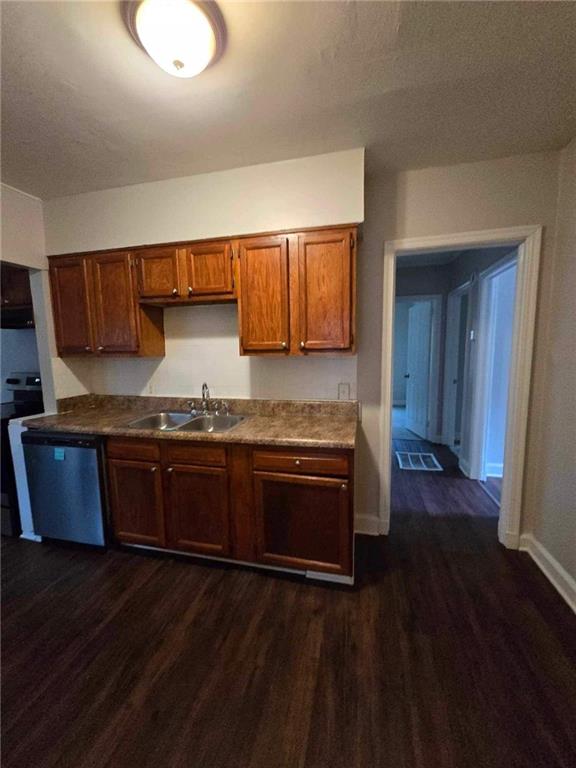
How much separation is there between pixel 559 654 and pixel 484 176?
9.00 ft

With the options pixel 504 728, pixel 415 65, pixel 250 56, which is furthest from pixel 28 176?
pixel 504 728

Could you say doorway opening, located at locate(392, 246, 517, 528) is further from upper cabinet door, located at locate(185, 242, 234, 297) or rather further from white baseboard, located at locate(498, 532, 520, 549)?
upper cabinet door, located at locate(185, 242, 234, 297)

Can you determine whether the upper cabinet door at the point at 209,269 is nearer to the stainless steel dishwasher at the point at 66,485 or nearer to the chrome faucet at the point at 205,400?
the chrome faucet at the point at 205,400

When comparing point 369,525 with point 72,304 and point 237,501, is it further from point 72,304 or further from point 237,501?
point 72,304

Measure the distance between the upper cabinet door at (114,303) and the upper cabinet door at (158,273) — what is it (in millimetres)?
96

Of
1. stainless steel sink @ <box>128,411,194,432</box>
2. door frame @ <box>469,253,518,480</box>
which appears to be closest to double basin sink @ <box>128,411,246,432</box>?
stainless steel sink @ <box>128,411,194,432</box>

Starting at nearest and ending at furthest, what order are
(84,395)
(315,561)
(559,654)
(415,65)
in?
(415,65), (559,654), (315,561), (84,395)

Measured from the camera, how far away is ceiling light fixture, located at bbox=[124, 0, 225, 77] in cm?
108

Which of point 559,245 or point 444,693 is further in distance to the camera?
point 559,245

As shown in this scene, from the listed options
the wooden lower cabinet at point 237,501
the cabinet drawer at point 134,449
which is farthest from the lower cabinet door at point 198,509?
the cabinet drawer at point 134,449

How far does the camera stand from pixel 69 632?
1678mm

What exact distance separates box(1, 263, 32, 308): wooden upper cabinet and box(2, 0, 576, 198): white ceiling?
0.98 metres

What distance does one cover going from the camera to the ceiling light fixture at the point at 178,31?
42.6 inches

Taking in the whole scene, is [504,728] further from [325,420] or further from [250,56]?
[250,56]
